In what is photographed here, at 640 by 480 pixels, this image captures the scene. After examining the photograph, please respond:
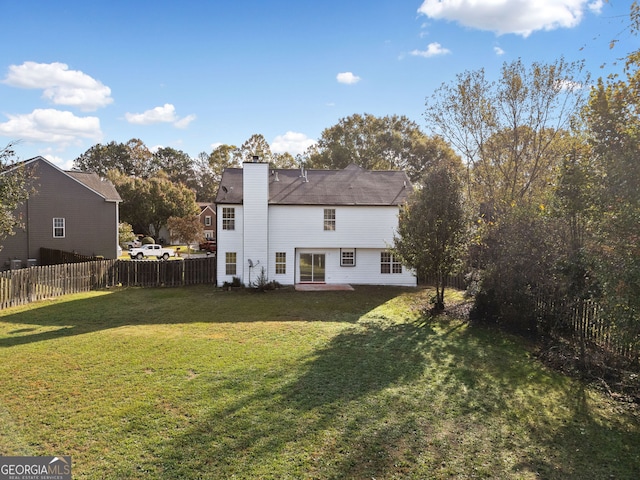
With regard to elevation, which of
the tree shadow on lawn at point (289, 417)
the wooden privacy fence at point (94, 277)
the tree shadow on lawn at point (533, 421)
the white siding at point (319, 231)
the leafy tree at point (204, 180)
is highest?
the leafy tree at point (204, 180)

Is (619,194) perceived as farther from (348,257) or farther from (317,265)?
(317,265)

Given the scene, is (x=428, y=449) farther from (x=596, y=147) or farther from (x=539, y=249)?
(x=539, y=249)

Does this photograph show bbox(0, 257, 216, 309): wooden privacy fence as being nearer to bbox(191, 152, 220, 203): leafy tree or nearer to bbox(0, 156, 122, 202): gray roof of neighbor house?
bbox(0, 156, 122, 202): gray roof of neighbor house

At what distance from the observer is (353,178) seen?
84.5 feet

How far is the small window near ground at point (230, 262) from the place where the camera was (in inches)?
886

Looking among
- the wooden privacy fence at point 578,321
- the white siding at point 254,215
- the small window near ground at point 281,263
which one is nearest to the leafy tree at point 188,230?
the white siding at point 254,215

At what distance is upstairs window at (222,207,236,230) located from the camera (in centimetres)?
2262

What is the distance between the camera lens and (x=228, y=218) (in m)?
22.7

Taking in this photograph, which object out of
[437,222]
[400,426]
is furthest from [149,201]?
[400,426]

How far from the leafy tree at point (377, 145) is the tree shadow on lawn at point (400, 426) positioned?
40.5 m

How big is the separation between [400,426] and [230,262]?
17.4m

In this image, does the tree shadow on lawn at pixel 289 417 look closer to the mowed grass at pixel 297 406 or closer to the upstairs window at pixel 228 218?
the mowed grass at pixel 297 406

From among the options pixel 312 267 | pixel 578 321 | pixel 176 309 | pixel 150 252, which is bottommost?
pixel 176 309

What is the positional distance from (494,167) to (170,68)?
54.9 ft
